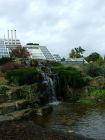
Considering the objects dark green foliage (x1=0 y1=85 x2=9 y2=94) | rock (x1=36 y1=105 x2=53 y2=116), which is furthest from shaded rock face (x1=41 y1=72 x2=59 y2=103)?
rock (x1=36 y1=105 x2=53 y2=116)

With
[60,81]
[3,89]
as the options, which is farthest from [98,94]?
[3,89]

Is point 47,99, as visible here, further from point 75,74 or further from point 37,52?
point 37,52

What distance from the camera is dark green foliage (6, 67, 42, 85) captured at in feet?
98.1

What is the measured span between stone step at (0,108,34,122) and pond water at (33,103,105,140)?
0.61 m

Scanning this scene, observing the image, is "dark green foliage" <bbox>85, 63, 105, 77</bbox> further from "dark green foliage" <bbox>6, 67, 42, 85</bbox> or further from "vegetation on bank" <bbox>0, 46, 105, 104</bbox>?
"dark green foliage" <bbox>6, 67, 42, 85</bbox>

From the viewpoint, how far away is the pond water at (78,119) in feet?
61.8

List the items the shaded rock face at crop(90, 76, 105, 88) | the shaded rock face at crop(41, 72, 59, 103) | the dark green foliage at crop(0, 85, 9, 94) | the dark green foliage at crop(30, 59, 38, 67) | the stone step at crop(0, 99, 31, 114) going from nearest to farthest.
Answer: the stone step at crop(0, 99, 31, 114)
the dark green foliage at crop(0, 85, 9, 94)
the shaded rock face at crop(41, 72, 59, 103)
the shaded rock face at crop(90, 76, 105, 88)
the dark green foliage at crop(30, 59, 38, 67)

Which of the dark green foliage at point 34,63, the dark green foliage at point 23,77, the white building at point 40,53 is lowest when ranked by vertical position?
the dark green foliage at point 23,77

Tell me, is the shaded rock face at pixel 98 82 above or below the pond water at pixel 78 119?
above

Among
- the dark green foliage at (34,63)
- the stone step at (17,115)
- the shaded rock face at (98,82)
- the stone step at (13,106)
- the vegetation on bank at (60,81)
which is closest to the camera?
the stone step at (17,115)

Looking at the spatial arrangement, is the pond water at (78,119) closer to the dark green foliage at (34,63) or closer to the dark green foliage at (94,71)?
the dark green foliage at (94,71)

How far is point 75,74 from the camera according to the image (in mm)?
33875

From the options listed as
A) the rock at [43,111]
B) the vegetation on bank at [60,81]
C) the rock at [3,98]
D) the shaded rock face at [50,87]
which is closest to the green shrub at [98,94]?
the vegetation on bank at [60,81]

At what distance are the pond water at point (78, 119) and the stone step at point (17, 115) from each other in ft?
2.00
